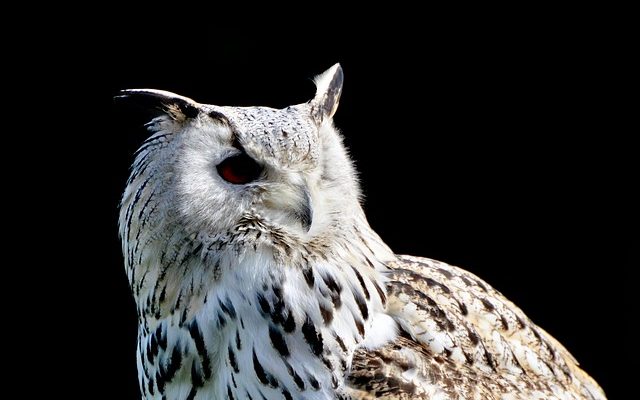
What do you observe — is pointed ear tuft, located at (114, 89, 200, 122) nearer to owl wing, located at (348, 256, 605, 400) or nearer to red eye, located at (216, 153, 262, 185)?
red eye, located at (216, 153, 262, 185)

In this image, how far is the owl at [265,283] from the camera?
1871 millimetres

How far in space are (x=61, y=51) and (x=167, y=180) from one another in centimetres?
204

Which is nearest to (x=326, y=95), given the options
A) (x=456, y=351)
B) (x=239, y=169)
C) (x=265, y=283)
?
(x=239, y=169)

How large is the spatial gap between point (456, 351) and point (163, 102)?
2.75 ft

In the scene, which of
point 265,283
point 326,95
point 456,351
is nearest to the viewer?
point 265,283

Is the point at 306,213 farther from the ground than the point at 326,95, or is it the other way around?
the point at 326,95

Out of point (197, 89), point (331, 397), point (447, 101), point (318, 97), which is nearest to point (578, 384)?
point (331, 397)

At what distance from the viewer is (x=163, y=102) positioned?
6.50ft

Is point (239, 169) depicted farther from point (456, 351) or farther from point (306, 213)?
point (456, 351)

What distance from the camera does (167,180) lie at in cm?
190

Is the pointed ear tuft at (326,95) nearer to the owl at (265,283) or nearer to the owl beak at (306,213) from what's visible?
the owl at (265,283)

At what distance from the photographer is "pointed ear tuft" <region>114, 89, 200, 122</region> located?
1966 millimetres

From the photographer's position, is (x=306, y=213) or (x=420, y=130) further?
(x=420, y=130)

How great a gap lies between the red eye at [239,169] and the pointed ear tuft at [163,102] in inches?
5.3
